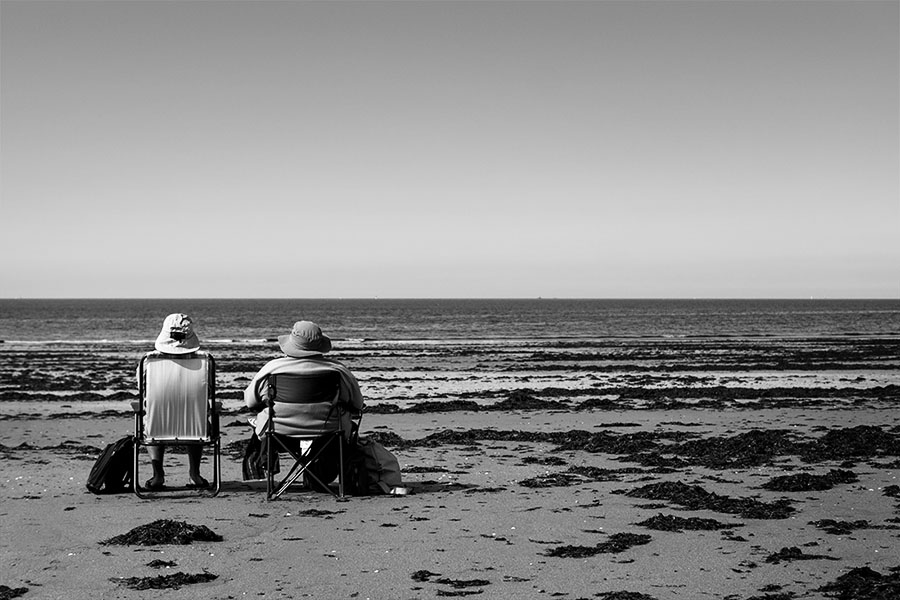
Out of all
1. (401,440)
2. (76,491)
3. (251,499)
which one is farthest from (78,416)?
(251,499)

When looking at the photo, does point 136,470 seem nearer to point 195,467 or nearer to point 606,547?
point 195,467

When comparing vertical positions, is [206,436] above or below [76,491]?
above

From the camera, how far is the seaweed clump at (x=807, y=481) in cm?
864

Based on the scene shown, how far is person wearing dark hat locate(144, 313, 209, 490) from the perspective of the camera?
8.54 m

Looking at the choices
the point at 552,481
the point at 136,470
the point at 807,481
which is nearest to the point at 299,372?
the point at 136,470

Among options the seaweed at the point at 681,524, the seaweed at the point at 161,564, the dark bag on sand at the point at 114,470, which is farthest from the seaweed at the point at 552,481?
the seaweed at the point at 161,564

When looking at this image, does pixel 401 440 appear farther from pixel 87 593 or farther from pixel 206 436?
pixel 87 593

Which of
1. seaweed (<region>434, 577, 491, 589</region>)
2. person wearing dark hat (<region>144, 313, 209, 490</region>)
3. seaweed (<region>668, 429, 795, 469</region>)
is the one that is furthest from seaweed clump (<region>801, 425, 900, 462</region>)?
person wearing dark hat (<region>144, 313, 209, 490</region>)

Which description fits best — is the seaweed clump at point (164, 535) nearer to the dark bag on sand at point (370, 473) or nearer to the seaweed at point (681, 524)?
the dark bag on sand at point (370, 473)

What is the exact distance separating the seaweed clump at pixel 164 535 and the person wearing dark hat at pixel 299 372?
1590 millimetres

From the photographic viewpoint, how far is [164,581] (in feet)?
18.9

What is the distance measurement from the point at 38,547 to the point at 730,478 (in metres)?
5.88

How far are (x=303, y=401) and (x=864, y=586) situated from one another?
4.58 meters

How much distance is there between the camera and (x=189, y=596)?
218 inches
